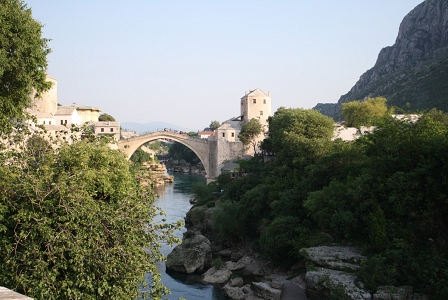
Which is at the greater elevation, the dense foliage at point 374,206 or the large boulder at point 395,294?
the dense foliage at point 374,206

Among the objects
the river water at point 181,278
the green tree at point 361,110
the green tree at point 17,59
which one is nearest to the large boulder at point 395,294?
the river water at point 181,278

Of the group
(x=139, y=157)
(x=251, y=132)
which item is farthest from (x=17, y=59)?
(x=139, y=157)

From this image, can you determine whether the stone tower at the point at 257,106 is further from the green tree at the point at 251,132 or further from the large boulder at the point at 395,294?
the large boulder at the point at 395,294

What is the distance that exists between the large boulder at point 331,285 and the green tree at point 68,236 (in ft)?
20.7

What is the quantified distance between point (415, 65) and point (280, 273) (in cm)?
6541

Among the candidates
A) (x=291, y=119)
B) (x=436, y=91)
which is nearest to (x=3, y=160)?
(x=291, y=119)

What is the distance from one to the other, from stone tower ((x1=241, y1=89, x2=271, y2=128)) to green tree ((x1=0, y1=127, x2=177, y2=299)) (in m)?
36.7

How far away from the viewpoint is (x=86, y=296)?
29.3ft

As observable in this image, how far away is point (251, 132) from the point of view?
145ft

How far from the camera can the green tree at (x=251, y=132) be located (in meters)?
44.0

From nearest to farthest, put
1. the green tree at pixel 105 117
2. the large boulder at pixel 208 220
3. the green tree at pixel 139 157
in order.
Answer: the large boulder at pixel 208 220 < the green tree at pixel 139 157 < the green tree at pixel 105 117

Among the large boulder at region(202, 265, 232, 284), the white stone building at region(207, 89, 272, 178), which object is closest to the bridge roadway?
the white stone building at region(207, 89, 272, 178)

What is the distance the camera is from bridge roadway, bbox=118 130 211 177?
166 ft

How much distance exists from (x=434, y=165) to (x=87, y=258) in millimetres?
10943
